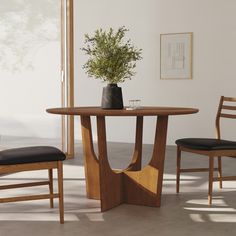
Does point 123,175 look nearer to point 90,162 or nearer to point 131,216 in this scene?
point 90,162

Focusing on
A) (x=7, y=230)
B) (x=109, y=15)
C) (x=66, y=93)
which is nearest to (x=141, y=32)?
(x=109, y=15)

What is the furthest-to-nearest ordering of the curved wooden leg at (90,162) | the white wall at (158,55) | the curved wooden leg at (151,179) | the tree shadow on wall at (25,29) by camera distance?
the white wall at (158,55)
the tree shadow on wall at (25,29)
the curved wooden leg at (90,162)
the curved wooden leg at (151,179)

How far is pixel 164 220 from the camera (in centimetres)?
347

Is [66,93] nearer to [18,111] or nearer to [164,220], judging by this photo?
[18,111]

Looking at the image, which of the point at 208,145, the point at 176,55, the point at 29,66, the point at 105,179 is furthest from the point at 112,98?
the point at 176,55

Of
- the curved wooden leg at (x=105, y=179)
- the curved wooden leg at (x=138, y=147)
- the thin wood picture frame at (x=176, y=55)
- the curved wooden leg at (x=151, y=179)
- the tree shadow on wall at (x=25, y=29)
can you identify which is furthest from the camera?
the thin wood picture frame at (x=176, y=55)

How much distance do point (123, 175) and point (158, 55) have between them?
14.0ft

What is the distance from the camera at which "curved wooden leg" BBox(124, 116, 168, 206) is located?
3789 mm

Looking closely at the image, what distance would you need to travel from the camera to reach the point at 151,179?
3871mm

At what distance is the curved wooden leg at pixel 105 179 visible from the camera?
3670 millimetres

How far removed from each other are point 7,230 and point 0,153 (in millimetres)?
546

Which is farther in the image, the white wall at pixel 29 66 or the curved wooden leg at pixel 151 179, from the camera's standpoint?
the white wall at pixel 29 66

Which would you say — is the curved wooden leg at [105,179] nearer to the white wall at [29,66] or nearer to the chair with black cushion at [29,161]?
the chair with black cushion at [29,161]

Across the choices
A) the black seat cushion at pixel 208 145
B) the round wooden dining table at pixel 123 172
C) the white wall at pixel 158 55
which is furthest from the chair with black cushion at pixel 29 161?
the white wall at pixel 158 55
